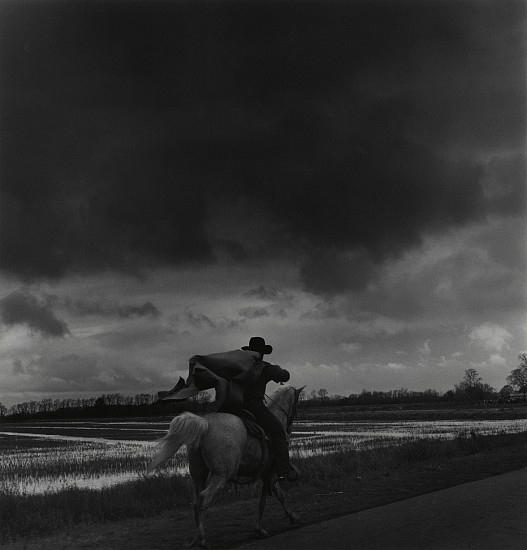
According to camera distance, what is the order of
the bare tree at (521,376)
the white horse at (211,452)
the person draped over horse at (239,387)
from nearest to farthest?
the white horse at (211,452) < the person draped over horse at (239,387) < the bare tree at (521,376)

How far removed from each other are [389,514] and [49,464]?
18.0 m

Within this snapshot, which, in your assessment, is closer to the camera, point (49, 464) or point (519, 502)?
point (519, 502)

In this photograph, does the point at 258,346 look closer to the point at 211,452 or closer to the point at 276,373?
the point at 276,373

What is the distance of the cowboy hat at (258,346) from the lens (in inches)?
379

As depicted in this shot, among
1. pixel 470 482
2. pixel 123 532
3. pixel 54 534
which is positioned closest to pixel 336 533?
pixel 123 532

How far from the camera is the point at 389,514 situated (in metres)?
9.52

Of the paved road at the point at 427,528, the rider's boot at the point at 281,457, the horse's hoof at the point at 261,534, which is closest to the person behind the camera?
the paved road at the point at 427,528

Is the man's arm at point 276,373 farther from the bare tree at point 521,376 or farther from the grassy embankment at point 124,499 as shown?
the bare tree at point 521,376

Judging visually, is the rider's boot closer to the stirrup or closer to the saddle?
the stirrup

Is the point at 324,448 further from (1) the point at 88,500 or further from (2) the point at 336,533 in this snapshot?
(2) the point at 336,533

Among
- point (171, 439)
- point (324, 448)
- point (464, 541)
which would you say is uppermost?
point (171, 439)

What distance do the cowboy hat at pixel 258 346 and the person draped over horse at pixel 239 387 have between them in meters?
0.27

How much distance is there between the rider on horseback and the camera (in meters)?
9.02

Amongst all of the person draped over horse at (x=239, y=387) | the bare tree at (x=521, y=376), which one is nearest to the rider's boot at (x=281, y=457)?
the person draped over horse at (x=239, y=387)
